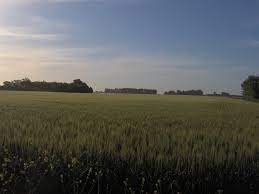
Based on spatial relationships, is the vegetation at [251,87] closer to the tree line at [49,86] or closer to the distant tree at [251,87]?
the distant tree at [251,87]

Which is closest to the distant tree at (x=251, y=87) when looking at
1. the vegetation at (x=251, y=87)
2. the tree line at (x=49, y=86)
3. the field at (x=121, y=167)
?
the vegetation at (x=251, y=87)

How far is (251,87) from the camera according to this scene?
11088 cm

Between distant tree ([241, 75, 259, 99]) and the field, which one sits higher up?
distant tree ([241, 75, 259, 99])

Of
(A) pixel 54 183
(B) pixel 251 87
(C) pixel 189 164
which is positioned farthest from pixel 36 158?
(B) pixel 251 87

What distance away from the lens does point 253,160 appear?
24.6 feet

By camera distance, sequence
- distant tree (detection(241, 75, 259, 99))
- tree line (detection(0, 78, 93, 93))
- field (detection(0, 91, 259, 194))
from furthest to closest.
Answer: distant tree (detection(241, 75, 259, 99))
tree line (detection(0, 78, 93, 93))
field (detection(0, 91, 259, 194))

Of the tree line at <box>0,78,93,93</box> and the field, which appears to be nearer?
the field

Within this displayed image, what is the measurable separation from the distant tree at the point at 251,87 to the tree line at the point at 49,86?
3968 centimetres

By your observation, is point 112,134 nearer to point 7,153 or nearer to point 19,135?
point 19,135

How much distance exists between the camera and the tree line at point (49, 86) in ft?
314

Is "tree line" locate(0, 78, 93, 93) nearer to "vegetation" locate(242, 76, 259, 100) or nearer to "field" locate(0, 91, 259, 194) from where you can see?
"vegetation" locate(242, 76, 259, 100)

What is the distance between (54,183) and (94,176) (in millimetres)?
617

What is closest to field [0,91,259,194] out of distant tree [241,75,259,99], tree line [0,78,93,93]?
tree line [0,78,93,93]

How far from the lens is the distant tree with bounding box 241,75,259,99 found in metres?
109
